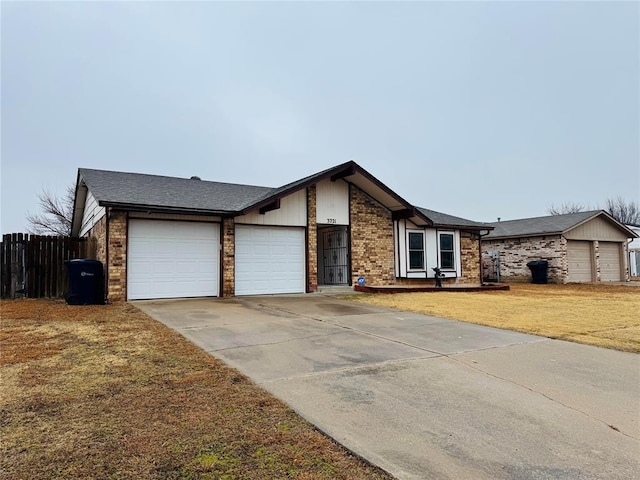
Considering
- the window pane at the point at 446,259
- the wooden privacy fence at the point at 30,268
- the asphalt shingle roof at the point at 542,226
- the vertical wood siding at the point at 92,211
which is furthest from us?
the asphalt shingle roof at the point at 542,226

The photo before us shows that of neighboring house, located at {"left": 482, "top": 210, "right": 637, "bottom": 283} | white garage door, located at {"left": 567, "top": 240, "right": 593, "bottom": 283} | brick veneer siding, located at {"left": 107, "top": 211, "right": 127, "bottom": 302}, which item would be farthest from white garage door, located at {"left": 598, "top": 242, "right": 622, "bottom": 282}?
brick veneer siding, located at {"left": 107, "top": 211, "right": 127, "bottom": 302}

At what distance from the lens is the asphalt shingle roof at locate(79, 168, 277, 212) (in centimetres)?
1137

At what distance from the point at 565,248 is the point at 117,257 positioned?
21.8 m

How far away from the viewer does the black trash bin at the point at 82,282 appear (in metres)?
10.4

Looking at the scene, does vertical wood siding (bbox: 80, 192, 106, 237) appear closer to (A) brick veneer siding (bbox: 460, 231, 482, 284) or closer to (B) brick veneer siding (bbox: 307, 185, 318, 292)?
(B) brick veneer siding (bbox: 307, 185, 318, 292)

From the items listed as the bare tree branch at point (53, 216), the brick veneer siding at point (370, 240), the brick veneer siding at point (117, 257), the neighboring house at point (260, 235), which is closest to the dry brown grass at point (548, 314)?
the brick veneer siding at point (370, 240)

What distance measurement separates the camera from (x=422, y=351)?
575 centimetres

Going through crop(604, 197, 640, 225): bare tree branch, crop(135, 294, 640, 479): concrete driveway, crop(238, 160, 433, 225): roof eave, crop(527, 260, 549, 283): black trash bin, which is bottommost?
crop(135, 294, 640, 479): concrete driveway

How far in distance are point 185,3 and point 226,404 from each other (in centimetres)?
1539

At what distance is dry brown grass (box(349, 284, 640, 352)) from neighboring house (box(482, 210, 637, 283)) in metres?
11.3

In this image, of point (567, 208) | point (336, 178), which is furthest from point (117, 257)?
point (567, 208)

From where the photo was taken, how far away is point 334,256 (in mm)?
16578

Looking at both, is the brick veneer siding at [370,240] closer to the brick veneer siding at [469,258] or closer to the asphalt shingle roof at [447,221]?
the asphalt shingle roof at [447,221]

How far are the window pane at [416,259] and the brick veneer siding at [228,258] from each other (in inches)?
295
